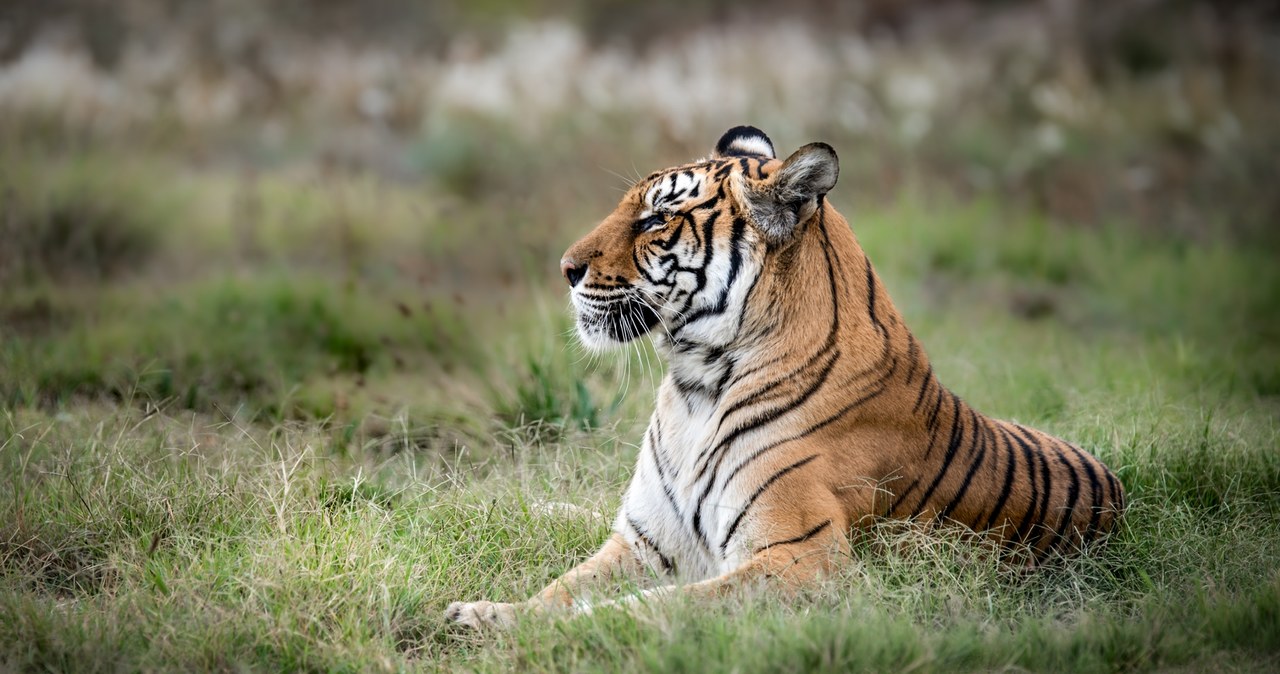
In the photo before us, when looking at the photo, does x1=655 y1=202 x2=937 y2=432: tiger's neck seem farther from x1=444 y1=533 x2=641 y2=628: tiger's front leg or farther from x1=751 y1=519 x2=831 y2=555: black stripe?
x1=444 y1=533 x2=641 y2=628: tiger's front leg

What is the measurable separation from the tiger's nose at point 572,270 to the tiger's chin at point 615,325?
0.10m

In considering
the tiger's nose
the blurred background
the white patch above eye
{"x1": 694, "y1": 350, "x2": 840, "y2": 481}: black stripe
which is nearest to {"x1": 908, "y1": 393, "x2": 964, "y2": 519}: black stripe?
{"x1": 694, "y1": 350, "x2": 840, "y2": 481}: black stripe

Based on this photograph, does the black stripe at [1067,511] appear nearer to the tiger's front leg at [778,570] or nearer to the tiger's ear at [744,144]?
the tiger's front leg at [778,570]

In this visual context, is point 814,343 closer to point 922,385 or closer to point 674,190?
point 922,385

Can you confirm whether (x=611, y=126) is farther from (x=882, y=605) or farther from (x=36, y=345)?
(x=882, y=605)

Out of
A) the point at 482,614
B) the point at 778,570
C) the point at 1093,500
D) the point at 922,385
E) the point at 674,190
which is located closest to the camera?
the point at 778,570

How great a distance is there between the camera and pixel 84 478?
4031 mm

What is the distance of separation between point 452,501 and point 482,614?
0.76 meters

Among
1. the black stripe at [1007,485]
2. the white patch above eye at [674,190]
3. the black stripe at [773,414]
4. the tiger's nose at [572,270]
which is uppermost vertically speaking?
the white patch above eye at [674,190]

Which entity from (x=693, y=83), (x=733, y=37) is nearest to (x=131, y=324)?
(x=693, y=83)

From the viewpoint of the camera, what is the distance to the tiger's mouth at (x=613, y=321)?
377 centimetres

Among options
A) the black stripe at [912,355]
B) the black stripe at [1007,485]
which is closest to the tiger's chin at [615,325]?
the black stripe at [912,355]

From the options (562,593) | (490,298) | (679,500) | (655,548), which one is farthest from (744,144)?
(490,298)

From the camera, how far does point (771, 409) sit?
3549mm
